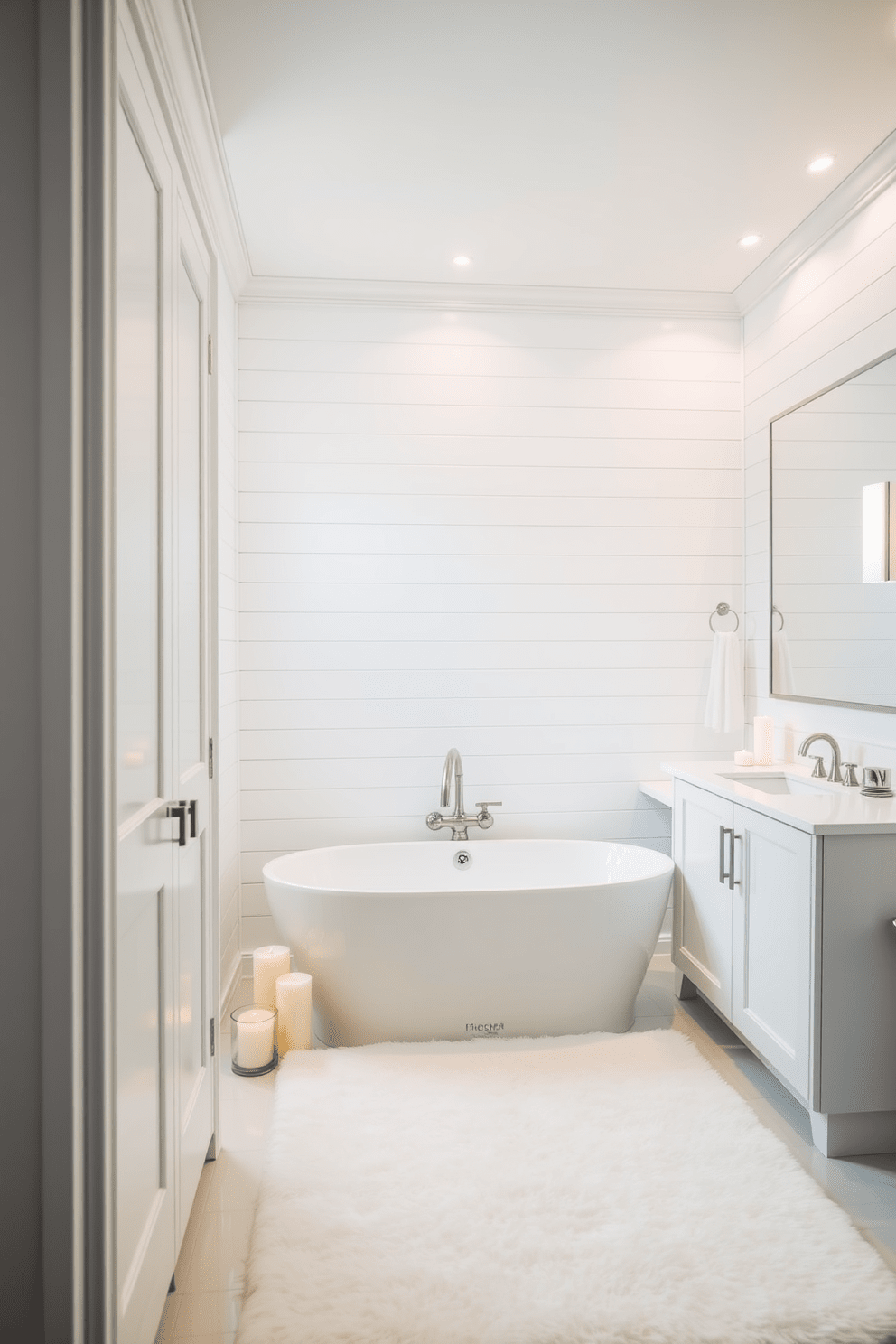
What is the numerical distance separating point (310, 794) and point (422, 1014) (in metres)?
1.07

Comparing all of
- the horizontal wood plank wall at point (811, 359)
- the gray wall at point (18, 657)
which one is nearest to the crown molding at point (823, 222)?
the horizontal wood plank wall at point (811, 359)

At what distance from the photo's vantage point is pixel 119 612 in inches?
50.0

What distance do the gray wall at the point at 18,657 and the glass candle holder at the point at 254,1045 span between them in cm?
155

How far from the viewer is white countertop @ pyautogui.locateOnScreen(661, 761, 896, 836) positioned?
2.07 meters

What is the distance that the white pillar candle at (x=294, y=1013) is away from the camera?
2.65 meters

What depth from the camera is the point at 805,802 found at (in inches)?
93.1

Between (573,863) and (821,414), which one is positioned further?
(573,863)

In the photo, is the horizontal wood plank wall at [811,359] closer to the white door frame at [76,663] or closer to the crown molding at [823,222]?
the crown molding at [823,222]

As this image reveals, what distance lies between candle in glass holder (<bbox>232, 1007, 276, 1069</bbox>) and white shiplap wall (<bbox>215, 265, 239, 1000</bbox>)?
1.40ft

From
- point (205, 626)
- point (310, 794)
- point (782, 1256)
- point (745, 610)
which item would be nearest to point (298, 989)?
point (310, 794)

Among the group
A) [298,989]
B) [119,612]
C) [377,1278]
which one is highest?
[119,612]

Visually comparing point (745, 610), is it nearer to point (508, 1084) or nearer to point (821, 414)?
point (821, 414)

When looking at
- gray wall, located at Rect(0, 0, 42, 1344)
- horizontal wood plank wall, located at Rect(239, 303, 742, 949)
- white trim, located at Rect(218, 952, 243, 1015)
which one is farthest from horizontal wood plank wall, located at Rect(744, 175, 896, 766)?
gray wall, located at Rect(0, 0, 42, 1344)

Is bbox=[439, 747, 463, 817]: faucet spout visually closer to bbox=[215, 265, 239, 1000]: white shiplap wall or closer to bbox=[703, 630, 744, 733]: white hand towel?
bbox=[215, 265, 239, 1000]: white shiplap wall
